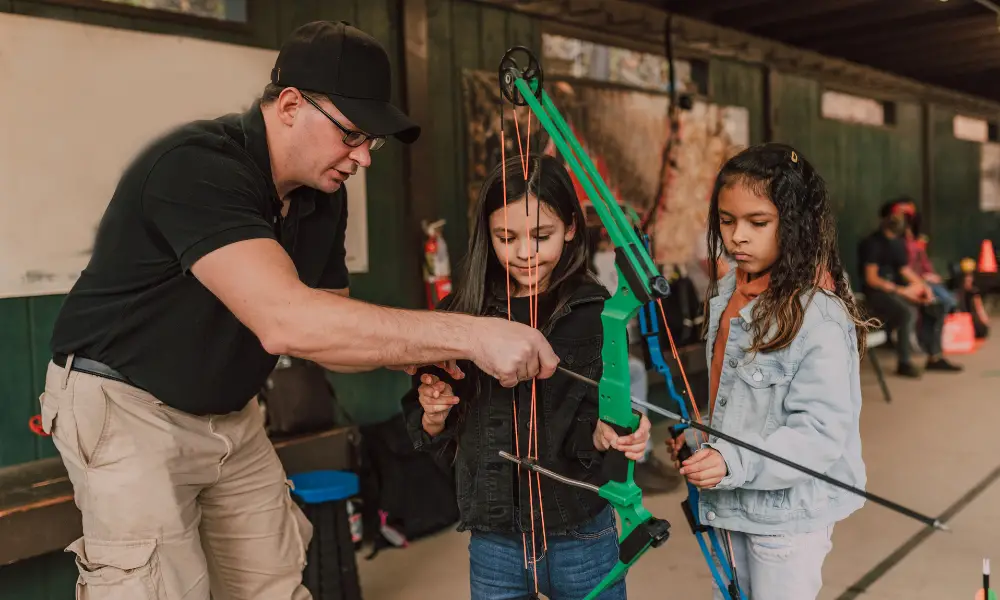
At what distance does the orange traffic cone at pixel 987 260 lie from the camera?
8867mm

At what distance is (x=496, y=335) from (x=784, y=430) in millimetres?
530

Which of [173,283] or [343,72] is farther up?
[343,72]

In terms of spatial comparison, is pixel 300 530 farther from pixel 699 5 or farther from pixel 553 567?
pixel 699 5

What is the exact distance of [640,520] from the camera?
1299 millimetres

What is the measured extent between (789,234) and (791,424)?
13.3 inches

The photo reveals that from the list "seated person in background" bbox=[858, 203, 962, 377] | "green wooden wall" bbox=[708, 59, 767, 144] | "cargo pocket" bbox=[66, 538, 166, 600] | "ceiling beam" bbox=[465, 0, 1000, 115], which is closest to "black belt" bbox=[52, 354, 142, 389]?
"cargo pocket" bbox=[66, 538, 166, 600]

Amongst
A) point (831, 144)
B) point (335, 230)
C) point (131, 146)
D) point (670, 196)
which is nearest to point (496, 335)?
point (335, 230)

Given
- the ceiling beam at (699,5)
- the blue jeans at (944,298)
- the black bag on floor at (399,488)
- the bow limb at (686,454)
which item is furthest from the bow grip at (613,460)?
the blue jeans at (944,298)

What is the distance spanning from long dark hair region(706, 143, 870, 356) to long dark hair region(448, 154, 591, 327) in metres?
0.30

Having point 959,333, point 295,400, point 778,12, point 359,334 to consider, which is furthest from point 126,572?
point 778,12

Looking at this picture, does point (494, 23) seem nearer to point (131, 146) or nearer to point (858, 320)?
point (131, 146)

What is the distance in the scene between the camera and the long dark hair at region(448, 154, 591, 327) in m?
1.57

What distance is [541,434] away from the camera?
1.53 m

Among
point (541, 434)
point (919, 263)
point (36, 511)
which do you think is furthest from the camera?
point (919, 263)
